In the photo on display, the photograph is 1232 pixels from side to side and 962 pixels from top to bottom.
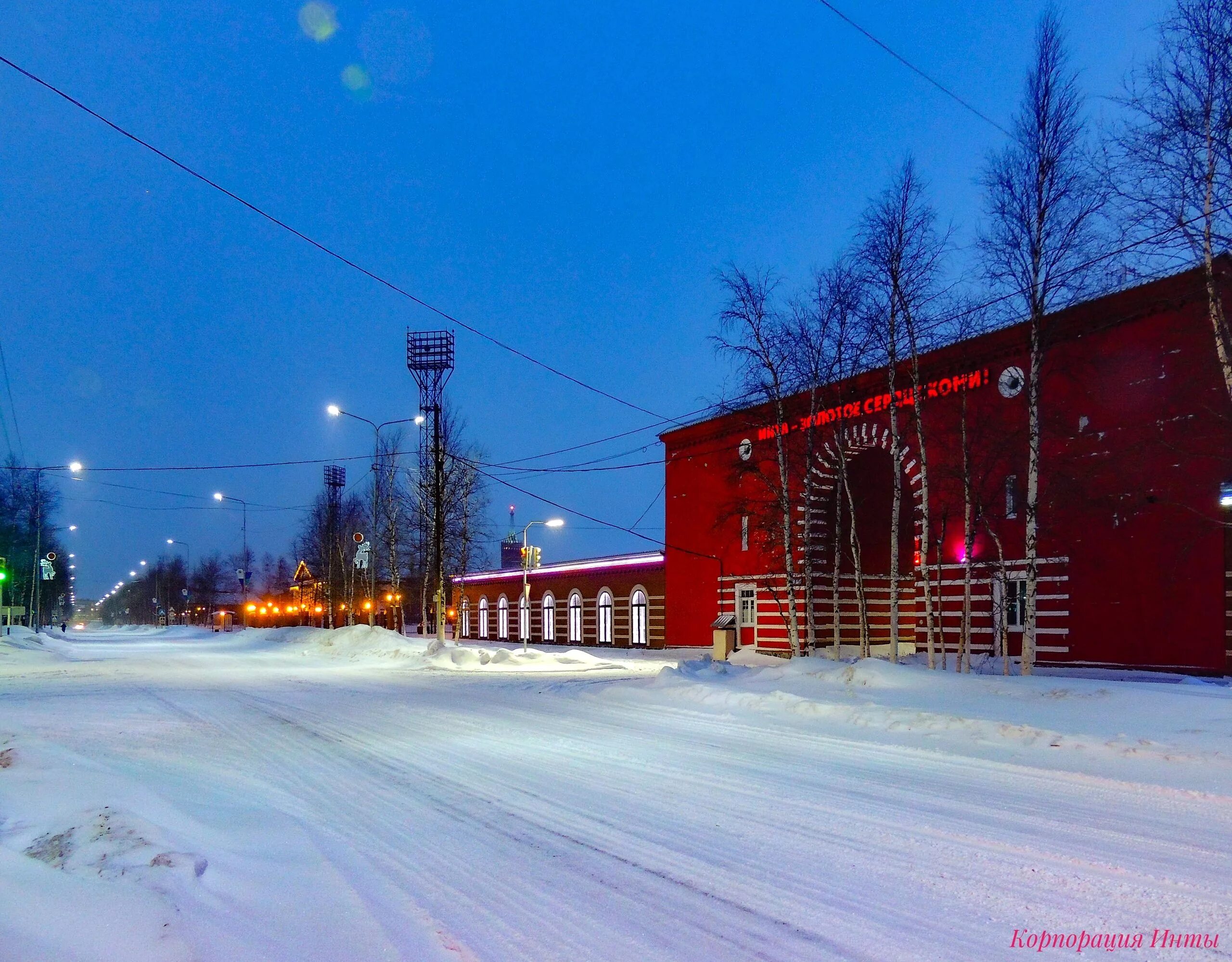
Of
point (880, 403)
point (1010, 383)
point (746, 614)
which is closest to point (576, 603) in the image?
point (746, 614)

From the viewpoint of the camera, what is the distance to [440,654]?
32625 mm

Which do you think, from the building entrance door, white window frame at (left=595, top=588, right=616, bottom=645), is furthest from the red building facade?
white window frame at (left=595, top=588, right=616, bottom=645)

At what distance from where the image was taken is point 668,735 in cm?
1267

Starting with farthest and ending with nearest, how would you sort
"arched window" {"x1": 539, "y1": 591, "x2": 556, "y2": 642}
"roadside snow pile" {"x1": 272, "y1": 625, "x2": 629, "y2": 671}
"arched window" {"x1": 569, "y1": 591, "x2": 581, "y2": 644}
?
"arched window" {"x1": 539, "y1": 591, "x2": 556, "y2": 642} < "arched window" {"x1": 569, "y1": 591, "x2": 581, "y2": 644} < "roadside snow pile" {"x1": 272, "y1": 625, "x2": 629, "y2": 671}

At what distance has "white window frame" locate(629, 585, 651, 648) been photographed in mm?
45125

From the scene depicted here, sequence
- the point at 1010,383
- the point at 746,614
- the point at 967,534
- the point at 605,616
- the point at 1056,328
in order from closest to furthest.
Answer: the point at 1056,328 < the point at 967,534 < the point at 1010,383 < the point at 746,614 < the point at 605,616

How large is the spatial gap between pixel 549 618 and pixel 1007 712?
42443 mm

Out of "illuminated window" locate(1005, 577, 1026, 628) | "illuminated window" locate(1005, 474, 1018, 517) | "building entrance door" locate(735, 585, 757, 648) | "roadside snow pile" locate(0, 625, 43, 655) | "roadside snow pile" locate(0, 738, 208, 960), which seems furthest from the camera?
"building entrance door" locate(735, 585, 757, 648)

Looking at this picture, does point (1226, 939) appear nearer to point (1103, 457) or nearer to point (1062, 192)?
point (1062, 192)

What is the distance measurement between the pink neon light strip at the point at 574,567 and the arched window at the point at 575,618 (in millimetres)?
1593

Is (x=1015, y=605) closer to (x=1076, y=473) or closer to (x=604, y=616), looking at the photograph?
(x=1076, y=473)

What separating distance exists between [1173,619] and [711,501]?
20.8 m

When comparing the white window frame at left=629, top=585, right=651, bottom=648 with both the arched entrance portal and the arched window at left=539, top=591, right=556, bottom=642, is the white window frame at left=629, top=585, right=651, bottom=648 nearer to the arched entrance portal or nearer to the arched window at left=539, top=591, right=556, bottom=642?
the arched window at left=539, top=591, right=556, bottom=642

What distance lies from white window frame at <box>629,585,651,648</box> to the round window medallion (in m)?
23.2
